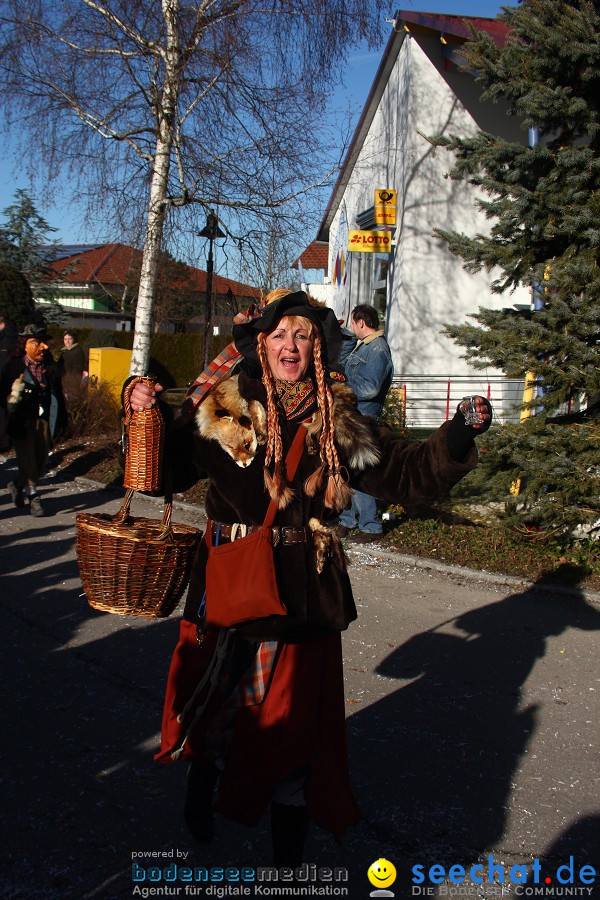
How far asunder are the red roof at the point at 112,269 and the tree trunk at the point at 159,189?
1.85 ft

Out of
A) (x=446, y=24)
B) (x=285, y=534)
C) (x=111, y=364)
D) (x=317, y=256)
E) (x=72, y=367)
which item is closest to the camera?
(x=285, y=534)

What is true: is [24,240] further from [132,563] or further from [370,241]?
[132,563]

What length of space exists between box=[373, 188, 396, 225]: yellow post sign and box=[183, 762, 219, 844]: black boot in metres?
12.8

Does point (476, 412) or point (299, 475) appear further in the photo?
point (299, 475)

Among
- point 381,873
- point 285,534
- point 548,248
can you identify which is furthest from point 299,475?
point 548,248

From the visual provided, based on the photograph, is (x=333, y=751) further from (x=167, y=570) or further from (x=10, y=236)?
(x=10, y=236)

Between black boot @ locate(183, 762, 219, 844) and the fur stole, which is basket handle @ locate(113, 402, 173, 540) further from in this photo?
black boot @ locate(183, 762, 219, 844)

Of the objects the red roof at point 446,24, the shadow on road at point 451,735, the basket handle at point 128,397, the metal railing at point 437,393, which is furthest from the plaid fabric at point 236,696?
the red roof at point 446,24

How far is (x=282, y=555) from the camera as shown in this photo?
2.84m

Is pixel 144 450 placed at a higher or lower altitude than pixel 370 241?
lower

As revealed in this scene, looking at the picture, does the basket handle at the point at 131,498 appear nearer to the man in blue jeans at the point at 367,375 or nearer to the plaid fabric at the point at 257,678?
the plaid fabric at the point at 257,678

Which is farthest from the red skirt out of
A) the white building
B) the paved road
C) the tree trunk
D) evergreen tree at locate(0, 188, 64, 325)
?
evergreen tree at locate(0, 188, 64, 325)

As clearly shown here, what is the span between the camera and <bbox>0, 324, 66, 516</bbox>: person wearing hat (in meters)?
8.88

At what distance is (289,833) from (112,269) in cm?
2858
